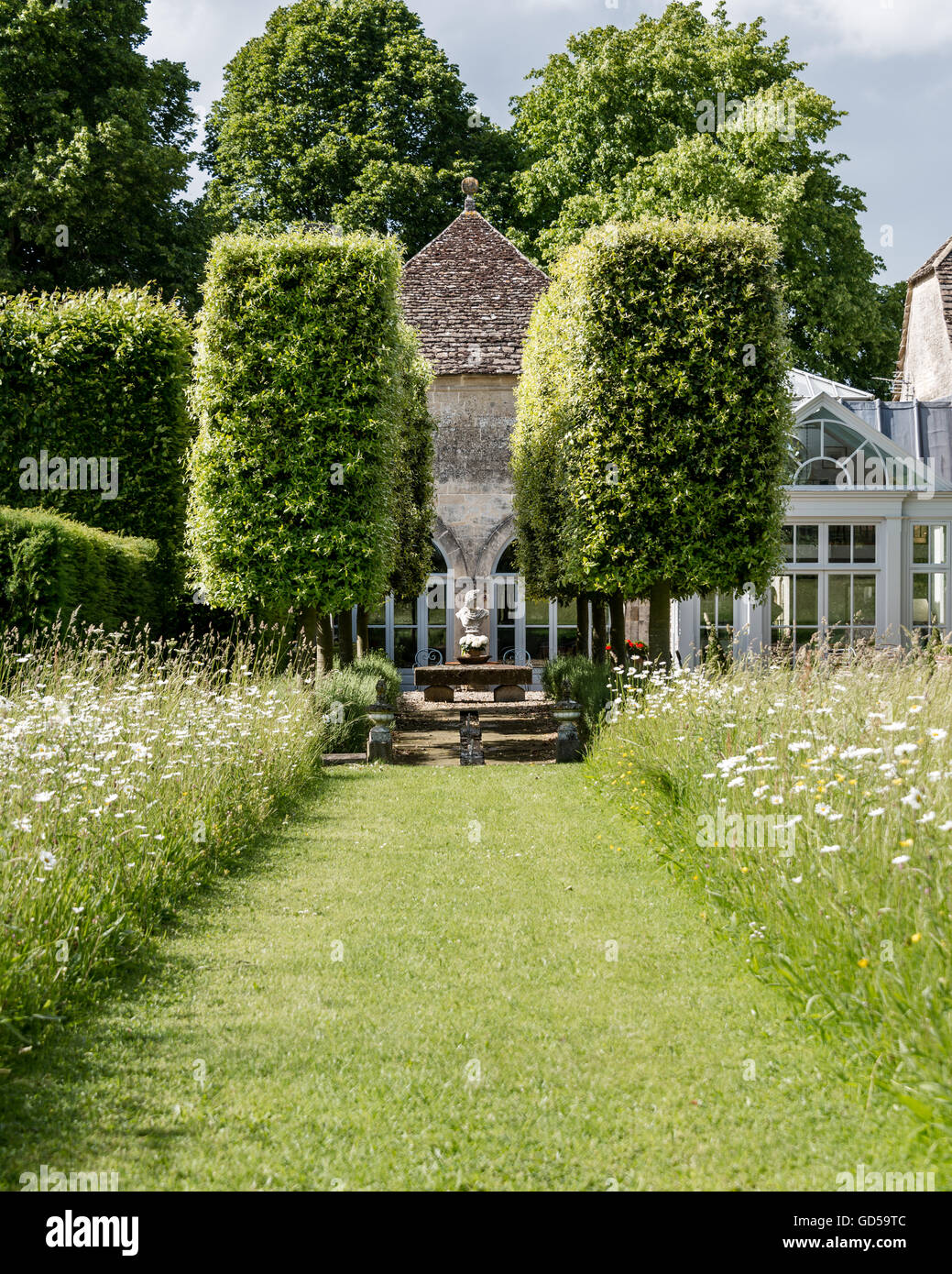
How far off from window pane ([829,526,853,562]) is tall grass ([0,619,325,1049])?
14.1 metres

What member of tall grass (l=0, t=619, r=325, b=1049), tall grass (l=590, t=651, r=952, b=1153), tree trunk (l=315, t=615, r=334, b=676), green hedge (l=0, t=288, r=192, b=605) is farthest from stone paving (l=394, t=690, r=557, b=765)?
tall grass (l=590, t=651, r=952, b=1153)

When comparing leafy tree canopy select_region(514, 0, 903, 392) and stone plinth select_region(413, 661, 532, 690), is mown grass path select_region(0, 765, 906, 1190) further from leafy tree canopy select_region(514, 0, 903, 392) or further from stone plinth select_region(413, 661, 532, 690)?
leafy tree canopy select_region(514, 0, 903, 392)

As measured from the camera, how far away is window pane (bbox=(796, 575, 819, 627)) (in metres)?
20.5

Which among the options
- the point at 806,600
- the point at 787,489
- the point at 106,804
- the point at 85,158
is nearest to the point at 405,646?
the point at 806,600

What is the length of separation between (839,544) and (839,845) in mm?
17375

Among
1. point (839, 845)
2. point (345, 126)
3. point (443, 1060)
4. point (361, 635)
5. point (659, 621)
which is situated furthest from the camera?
point (345, 126)

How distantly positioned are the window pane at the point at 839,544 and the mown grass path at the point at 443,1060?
51.7 feet

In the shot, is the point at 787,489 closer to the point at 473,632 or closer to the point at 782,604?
the point at 782,604

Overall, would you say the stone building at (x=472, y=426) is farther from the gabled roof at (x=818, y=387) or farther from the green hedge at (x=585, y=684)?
the gabled roof at (x=818, y=387)

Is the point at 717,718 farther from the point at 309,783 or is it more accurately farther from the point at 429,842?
the point at 309,783

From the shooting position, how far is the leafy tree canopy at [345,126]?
27.0 m

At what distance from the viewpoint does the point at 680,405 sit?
470 inches

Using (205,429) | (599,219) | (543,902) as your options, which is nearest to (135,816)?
(543,902)
